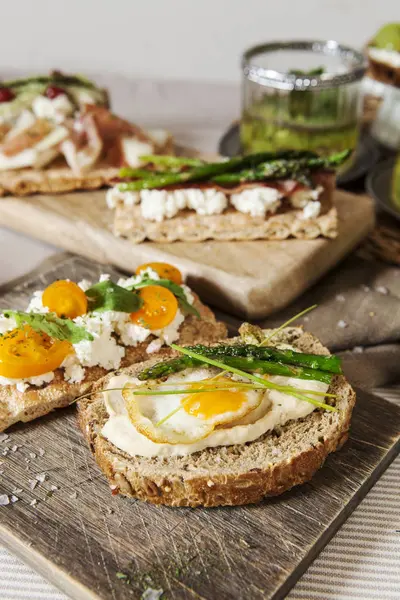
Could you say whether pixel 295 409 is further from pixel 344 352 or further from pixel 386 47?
pixel 386 47

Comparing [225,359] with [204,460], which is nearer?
[204,460]

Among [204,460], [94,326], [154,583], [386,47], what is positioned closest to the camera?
[154,583]

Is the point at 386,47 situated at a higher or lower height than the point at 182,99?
higher

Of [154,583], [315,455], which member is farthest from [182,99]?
[154,583]

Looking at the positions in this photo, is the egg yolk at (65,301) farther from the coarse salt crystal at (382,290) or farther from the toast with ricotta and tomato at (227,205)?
the coarse salt crystal at (382,290)

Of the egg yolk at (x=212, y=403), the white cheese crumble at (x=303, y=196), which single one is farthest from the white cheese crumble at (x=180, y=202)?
the egg yolk at (x=212, y=403)

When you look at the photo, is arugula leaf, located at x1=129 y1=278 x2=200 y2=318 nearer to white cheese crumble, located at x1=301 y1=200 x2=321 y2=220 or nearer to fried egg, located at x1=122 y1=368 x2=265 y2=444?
fried egg, located at x1=122 y1=368 x2=265 y2=444

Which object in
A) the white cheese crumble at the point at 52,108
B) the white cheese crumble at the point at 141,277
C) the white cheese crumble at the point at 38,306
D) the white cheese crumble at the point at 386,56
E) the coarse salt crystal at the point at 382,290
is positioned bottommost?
the coarse salt crystal at the point at 382,290
